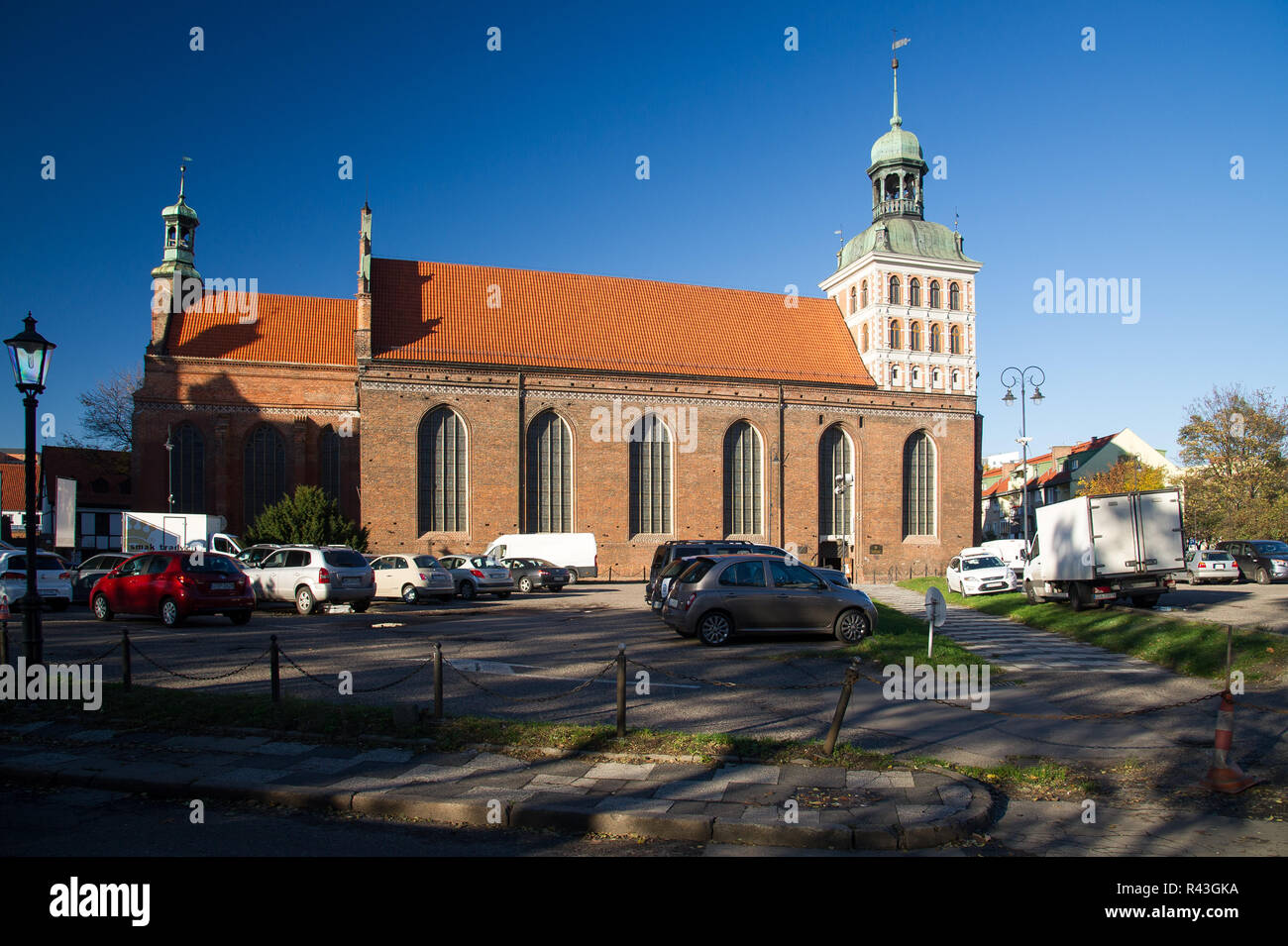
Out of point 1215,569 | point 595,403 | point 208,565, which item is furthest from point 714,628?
point 595,403

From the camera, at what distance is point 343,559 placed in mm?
21922

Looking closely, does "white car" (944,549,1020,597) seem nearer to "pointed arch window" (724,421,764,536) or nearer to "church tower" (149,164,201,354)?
"pointed arch window" (724,421,764,536)

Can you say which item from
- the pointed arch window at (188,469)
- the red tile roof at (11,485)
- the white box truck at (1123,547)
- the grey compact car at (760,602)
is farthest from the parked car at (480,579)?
the red tile roof at (11,485)

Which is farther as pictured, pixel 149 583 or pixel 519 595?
pixel 519 595

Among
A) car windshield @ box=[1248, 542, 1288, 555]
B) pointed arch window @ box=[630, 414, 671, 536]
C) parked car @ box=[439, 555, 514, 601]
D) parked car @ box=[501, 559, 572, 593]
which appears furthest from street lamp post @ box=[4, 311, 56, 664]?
pointed arch window @ box=[630, 414, 671, 536]

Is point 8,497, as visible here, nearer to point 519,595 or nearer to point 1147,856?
point 519,595

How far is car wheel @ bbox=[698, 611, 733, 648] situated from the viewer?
15789mm

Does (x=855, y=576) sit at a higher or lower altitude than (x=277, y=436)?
lower

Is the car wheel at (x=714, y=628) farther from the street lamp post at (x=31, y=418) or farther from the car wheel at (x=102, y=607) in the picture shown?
the car wheel at (x=102, y=607)

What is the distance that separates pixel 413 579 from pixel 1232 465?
5078cm

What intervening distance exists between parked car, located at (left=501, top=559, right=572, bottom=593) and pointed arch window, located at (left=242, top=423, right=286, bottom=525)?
57.2 feet
